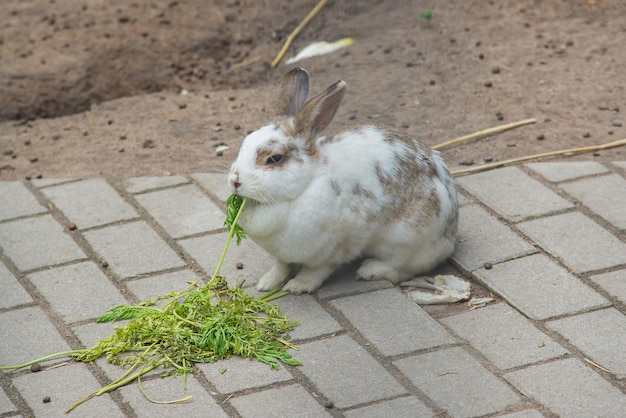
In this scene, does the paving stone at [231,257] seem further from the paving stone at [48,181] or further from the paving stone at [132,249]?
the paving stone at [48,181]

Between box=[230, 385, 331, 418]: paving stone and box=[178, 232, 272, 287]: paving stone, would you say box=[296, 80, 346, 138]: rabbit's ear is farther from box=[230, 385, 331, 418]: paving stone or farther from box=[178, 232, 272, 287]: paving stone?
box=[230, 385, 331, 418]: paving stone

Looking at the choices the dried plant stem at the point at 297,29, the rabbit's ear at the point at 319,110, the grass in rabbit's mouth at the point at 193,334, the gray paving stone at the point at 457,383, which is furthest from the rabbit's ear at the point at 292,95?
the dried plant stem at the point at 297,29

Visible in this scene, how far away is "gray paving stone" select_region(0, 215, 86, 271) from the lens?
16.2 ft

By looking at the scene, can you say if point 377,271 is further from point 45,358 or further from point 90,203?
point 90,203

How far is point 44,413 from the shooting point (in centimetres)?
377

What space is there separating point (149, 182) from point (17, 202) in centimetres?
79

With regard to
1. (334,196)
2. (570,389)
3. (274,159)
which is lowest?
(570,389)

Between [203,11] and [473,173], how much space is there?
3404 mm

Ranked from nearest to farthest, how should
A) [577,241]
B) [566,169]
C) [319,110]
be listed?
[319,110] → [577,241] → [566,169]

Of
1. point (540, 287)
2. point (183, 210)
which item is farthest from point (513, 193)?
point (183, 210)

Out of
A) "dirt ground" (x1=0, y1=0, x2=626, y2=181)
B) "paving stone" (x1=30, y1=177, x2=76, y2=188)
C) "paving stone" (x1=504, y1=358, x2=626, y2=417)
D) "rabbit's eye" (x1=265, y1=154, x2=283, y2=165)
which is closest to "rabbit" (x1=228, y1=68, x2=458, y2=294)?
"rabbit's eye" (x1=265, y1=154, x2=283, y2=165)

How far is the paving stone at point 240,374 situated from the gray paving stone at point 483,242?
1.30 m

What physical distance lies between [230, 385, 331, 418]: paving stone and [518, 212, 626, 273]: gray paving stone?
67.0 inches

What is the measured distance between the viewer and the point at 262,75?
7336 millimetres
